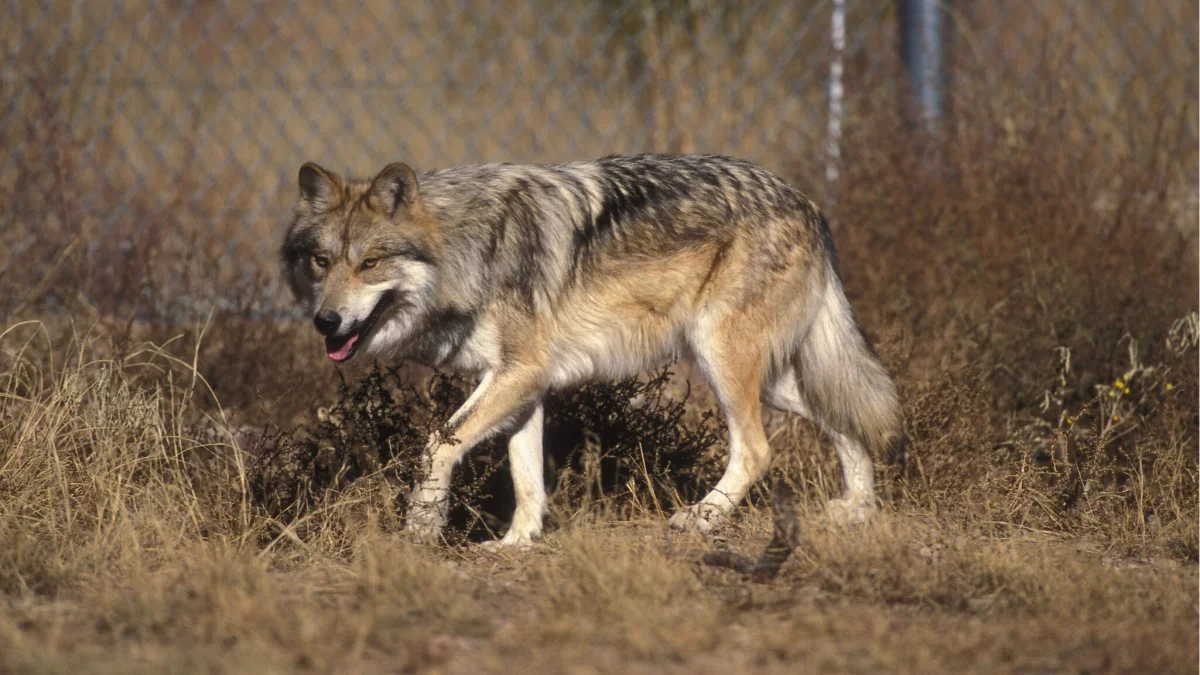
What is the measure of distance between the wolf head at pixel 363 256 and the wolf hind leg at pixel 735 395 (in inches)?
39.6

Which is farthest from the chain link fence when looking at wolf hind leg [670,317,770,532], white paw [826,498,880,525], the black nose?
white paw [826,498,880,525]

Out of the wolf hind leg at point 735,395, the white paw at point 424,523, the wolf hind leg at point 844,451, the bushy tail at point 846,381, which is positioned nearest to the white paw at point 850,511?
the wolf hind leg at point 844,451

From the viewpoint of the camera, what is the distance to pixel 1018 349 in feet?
18.4

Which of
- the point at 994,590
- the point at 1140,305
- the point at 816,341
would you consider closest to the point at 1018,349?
the point at 1140,305

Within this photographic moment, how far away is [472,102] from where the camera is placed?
36.4 ft

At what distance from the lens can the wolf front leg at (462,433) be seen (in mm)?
4113

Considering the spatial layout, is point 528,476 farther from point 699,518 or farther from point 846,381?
point 846,381

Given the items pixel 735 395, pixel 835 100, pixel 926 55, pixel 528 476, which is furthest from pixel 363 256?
pixel 926 55

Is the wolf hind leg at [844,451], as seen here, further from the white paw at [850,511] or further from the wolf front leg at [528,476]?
the wolf front leg at [528,476]

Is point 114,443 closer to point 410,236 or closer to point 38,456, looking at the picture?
point 38,456

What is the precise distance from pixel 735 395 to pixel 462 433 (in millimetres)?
990

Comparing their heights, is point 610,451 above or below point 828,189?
below

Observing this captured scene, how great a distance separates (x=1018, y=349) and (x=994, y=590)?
2374mm

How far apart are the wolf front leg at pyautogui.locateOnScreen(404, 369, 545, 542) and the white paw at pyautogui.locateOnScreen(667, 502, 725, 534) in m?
0.63
